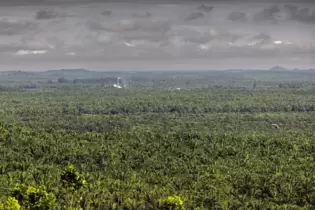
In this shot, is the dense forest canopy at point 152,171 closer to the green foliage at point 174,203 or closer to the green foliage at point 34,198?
the green foliage at point 174,203

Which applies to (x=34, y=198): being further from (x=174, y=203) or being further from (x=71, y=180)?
(x=174, y=203)

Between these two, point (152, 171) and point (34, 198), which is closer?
point (34, 198)

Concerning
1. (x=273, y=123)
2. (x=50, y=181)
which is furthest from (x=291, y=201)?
(x=273, y=123)

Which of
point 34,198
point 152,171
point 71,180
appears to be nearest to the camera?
point 34,198

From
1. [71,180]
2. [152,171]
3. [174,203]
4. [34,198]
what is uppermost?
[34,198]

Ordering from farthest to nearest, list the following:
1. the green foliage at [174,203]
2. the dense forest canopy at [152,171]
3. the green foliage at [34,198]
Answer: the dense forest canopy at [152,171], the green foliage at [174,203], the green foliage at [34,198]

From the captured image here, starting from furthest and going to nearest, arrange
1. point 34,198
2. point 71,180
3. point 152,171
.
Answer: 1. point 152,171
2. point 71,180
3. point 34,198

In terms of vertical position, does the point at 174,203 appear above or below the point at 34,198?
below

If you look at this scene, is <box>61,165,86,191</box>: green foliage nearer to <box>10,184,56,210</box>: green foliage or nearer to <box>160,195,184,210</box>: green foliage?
<box>10,184,56,210</box>: green foliage

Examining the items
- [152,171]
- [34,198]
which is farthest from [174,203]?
[152,171]

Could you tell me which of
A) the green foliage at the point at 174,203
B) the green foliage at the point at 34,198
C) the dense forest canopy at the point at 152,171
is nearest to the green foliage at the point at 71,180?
the dense forest canopy at the point at 152,171
